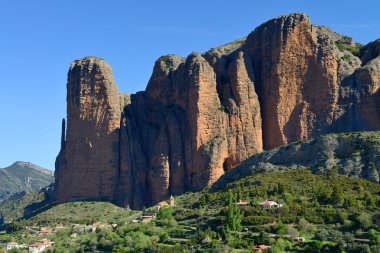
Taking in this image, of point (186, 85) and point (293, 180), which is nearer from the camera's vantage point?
point (293, 180)

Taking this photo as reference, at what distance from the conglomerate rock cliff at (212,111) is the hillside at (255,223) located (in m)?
8.89

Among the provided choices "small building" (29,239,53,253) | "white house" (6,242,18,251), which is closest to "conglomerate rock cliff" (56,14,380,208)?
"white house" (6,242,18,251)

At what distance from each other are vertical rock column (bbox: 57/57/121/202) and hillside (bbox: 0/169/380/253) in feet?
35.7

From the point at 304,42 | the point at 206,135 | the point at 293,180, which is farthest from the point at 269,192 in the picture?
the point at 304,42

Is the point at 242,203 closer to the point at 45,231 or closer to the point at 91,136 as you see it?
the point at 45,231

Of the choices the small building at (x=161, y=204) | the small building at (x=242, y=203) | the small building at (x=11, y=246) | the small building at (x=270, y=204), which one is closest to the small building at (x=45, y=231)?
the small building at (x=11, y=246)

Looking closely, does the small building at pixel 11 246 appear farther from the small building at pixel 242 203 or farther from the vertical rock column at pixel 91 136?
the small building at pixel 242 203

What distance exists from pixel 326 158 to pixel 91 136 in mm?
34541

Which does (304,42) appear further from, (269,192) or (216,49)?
(269,192)

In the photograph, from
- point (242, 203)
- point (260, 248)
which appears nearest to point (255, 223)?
point (242, 203)

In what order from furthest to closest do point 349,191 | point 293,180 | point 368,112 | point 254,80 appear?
point 254,80, point 368,112, point 293,180, point 349,191

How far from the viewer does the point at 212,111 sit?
96.7 metres

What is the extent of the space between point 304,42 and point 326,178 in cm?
2538

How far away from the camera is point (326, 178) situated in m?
77.2
